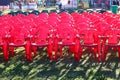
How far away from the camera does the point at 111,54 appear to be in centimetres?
1094

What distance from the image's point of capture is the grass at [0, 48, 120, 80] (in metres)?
8.56

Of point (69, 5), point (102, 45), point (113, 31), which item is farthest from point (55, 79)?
point (69, 5)

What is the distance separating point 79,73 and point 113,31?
2.24 m

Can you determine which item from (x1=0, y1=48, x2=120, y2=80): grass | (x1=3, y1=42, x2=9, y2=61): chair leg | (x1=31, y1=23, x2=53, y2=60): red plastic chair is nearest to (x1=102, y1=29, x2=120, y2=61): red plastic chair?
(x1=0, y1=48, x2=120, y2=80): grass

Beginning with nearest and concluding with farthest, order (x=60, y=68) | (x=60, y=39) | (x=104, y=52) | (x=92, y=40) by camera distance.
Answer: (x=60, y=68) → (x=104, y=52) → (x=92, y=40) → (x=60, y=39)

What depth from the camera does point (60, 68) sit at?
30.6 feet

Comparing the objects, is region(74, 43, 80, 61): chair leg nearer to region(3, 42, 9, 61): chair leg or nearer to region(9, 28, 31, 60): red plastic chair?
region(9, 28, 31, 60): red plastic chair

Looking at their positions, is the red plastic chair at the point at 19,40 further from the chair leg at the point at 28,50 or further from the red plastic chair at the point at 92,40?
the red plastic chair at the point at 92,40

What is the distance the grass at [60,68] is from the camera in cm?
856

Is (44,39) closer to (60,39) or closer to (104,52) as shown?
(60,39)

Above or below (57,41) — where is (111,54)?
below

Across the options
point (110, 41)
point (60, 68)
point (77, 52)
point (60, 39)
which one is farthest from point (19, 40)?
point (110, 41)

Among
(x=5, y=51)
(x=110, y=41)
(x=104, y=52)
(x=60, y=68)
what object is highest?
(x=110, y=41)

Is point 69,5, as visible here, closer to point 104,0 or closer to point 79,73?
point 104,0
